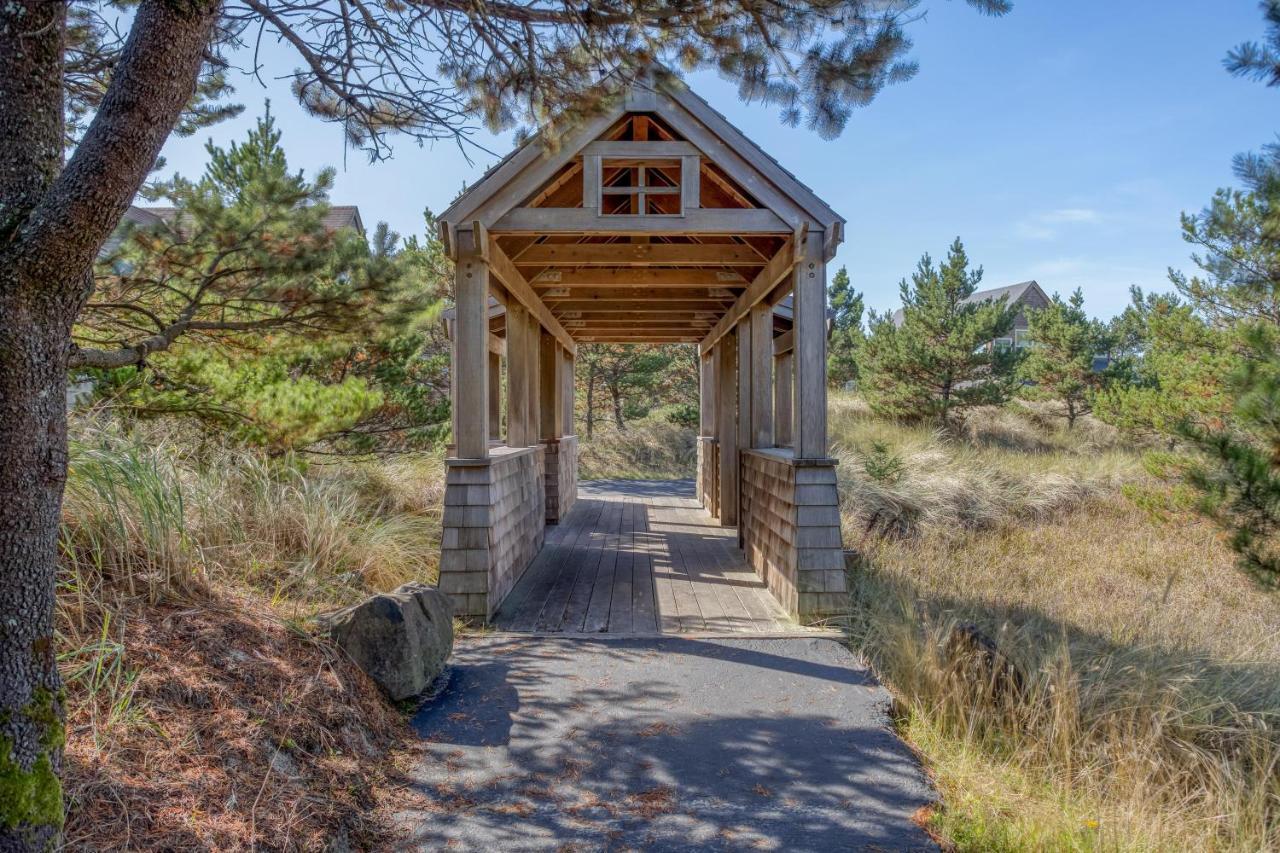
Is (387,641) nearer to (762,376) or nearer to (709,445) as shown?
(762,376)

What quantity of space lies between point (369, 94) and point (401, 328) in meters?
2.65

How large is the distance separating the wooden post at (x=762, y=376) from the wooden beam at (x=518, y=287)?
2.22 meters

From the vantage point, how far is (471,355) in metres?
4.80

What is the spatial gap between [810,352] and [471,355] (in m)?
2.33

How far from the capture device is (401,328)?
5977mm

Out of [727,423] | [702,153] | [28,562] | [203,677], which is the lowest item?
[203,677]

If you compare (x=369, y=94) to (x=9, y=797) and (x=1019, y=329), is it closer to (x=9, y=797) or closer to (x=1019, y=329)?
(x=9, y=797)

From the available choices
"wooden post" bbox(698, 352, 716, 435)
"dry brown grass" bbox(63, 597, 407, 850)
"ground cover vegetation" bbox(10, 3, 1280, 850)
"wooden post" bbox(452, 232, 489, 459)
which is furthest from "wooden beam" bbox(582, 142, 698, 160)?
"wooden post" bbox(698, 352, 716, 435)

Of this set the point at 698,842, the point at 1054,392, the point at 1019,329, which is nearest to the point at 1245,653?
the point at 698,842

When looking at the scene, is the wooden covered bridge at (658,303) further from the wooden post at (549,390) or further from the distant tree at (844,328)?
the distant tree at (844,328)

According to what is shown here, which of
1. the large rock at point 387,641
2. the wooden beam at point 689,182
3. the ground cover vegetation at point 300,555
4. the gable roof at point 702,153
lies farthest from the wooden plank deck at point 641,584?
the wooden beam at point 689,182

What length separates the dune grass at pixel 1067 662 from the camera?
267 centimetres

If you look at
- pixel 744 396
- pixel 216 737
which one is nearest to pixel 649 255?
pixel 744 396

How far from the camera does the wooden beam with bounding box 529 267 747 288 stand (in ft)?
22.4
